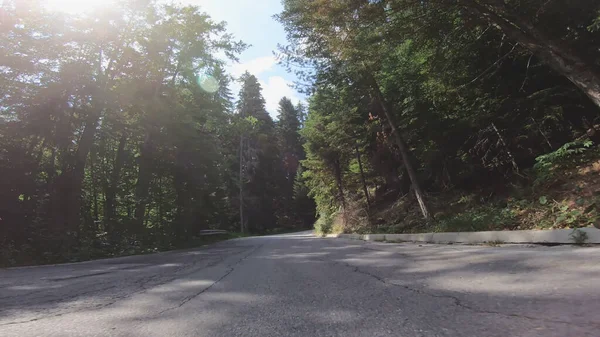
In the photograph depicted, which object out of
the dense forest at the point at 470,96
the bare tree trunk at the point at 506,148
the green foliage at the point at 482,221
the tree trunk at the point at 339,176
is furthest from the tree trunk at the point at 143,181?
the bare tree trunk at the point at 506,148

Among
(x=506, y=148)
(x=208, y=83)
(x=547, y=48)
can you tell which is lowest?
(x=506, y=148)

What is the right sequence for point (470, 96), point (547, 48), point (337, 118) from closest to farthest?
point (547, 48) < point (470, 96) < point (337, 118)

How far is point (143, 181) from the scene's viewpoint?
19.9 meters

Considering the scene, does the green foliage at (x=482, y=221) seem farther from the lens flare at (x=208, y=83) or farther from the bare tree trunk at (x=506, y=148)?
the lens flare at (x=208, y=83)

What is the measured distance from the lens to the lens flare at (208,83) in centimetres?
2447

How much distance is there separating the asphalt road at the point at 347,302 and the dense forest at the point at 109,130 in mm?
8695

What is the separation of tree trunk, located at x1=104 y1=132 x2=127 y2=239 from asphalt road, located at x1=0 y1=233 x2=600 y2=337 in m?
11.6

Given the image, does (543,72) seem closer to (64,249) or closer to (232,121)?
(64,249)

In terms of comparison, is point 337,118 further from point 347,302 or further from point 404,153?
point 347,302

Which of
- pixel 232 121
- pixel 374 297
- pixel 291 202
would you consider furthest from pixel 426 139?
pixel 291 202

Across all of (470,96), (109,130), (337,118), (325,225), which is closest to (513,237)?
(470,96)

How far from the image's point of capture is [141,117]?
2016cm

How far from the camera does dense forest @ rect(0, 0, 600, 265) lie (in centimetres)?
1005

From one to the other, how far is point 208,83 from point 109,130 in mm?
8459
